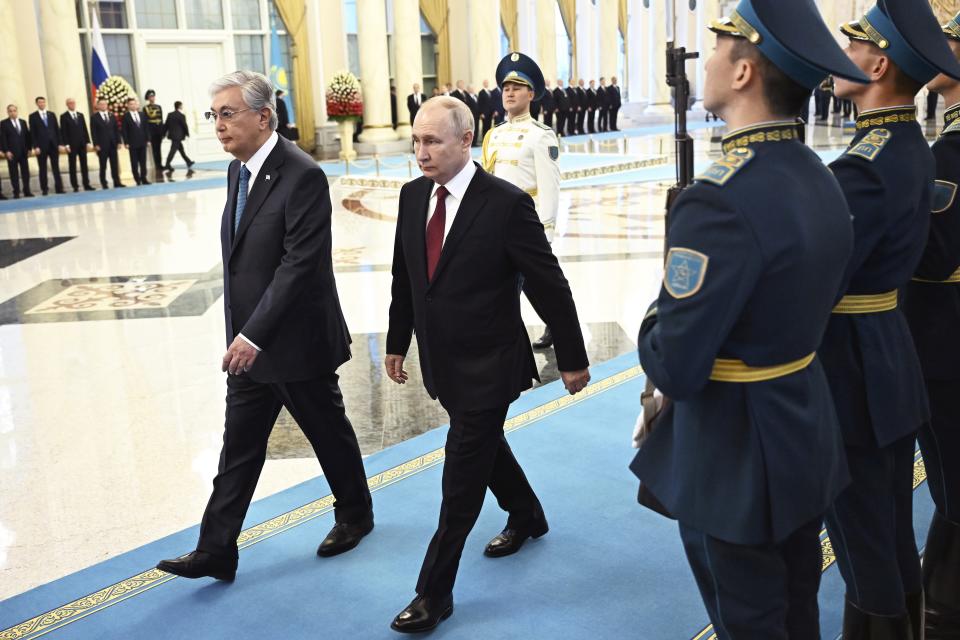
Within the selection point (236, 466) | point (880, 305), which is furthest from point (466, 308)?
point (880, 305)

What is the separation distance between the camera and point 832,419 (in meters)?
1.83

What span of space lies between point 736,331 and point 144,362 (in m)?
4.68

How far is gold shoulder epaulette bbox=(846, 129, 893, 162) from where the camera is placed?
2.03 m

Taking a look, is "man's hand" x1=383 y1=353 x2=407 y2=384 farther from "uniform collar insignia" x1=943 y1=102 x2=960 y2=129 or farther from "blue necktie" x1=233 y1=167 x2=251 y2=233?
"uniform collar insignia" x1=943 y1=102 x2=960 y2=129

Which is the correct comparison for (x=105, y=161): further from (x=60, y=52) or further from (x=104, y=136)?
(x=60, y=52)

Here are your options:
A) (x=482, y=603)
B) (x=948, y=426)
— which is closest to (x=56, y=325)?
(x=482, y=603)

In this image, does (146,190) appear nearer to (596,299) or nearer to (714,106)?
(596,299)

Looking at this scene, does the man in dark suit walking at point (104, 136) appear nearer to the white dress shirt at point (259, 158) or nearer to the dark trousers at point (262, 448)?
the white dress shirt at point (259, 158)

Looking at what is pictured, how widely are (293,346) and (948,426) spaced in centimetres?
191

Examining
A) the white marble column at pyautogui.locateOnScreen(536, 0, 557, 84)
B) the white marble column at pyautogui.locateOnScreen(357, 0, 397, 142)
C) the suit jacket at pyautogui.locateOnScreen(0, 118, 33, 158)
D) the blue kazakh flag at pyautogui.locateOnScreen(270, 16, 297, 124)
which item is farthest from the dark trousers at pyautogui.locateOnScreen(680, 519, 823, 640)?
the white marble column at pyautogui.locateOnScreen(536, 0, 557, 84)

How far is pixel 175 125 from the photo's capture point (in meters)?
16.9

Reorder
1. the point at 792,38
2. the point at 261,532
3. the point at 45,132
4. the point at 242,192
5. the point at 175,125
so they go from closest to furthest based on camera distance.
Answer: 1. the point at 792,38
2. the point at 242,192
3. the point at 261,532
4. the point at 45,132
5. the point at 175,125

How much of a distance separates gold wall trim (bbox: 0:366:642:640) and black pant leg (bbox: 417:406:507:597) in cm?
92

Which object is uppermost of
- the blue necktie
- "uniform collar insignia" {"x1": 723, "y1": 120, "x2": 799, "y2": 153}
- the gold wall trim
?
"uniform collar insignia" {"x1": 723, "y1": 120, "x2": 799, "y2": 153}
